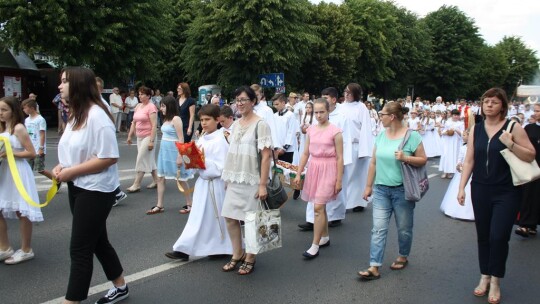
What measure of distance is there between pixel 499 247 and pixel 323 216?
5.94 feet

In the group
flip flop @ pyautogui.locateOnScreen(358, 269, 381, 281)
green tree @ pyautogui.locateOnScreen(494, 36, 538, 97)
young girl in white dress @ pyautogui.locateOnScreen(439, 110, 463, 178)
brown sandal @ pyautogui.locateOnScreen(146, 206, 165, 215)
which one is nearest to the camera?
flip flop @ pyautogui.locateOnScreen(358, 269, 381, 281)

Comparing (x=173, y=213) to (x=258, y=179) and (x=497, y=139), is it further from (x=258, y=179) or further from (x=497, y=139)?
(x=497, y=139)

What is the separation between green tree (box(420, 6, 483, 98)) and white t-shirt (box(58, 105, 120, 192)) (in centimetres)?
5585

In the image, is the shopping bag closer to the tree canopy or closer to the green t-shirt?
the green t-shirt

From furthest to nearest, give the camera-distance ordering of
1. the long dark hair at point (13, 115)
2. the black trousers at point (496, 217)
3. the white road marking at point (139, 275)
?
the long dark hair at point (13, 115) → the white road marking at point (139, 275) → the black trousers at point (496, 217)

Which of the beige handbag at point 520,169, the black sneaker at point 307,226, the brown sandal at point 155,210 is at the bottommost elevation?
the brown sandal at point 155,210

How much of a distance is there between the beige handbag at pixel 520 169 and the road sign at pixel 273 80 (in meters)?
24.1

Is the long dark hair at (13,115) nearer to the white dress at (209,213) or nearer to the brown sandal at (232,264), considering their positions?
the white dress at (209,213)

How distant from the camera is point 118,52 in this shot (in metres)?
22.1

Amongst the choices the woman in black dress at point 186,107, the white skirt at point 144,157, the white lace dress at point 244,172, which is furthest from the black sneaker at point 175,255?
the woman in black dress at point 186,107

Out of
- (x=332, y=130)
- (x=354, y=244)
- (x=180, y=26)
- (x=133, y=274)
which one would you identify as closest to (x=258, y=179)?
(x=332, y=130)

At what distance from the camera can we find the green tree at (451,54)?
56219 millimetres

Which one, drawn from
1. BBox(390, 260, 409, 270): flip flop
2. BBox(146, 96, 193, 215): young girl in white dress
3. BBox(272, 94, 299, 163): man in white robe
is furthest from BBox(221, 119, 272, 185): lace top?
BBox(272, 94, 299, 163): man in white robe

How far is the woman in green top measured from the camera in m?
4.95
